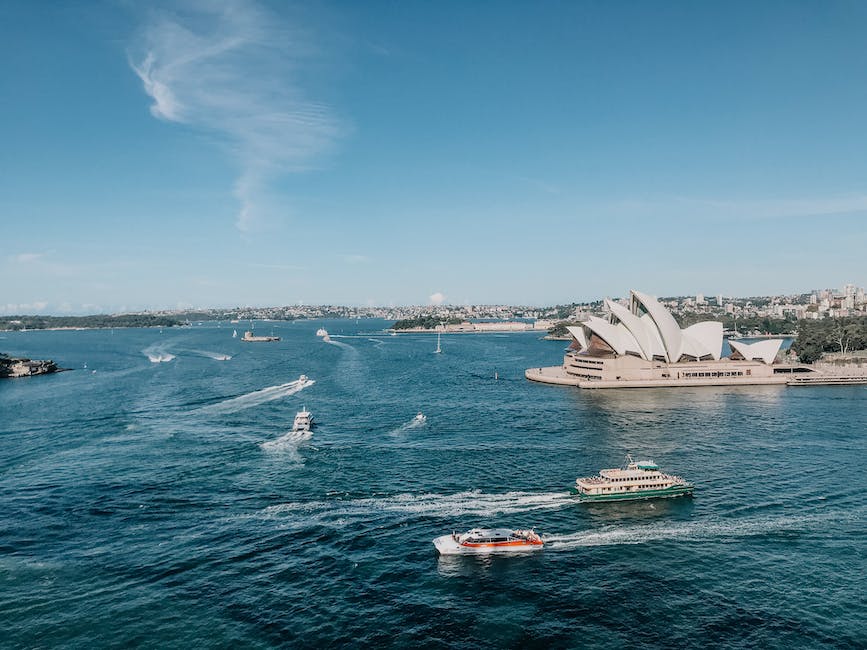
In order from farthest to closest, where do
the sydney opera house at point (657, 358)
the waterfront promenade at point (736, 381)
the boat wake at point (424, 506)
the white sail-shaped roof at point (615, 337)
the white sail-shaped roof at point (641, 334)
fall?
1. the white sail-shaped roof at point (641, 334)
2. the white sail-shaped roof at point (615, 337)
3. the sydney opera house at point (657, 358)
4. the waterfront promenade at point (736, 381)
5. the boat wake at point (424, 506)

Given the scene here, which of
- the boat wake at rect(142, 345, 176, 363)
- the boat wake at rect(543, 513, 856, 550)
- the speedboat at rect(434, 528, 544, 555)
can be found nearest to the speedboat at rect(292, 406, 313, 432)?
the speedboat at rect(434, 528, 544, 555)

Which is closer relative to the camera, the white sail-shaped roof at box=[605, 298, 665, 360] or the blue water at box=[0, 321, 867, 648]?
the blue water at box=[0, 321, 867, 648]

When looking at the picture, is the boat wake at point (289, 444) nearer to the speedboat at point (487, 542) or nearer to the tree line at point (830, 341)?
the speedboat at point (487, 542)

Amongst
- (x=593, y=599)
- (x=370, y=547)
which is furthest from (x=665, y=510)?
(x=370, y=547)

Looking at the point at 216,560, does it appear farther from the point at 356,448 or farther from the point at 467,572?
the point at 356,448

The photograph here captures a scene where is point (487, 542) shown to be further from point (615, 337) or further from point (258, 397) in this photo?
point (615, 337)

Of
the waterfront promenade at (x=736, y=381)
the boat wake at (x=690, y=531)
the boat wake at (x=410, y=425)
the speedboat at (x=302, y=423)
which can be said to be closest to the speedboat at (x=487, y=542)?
the boat wake at (x=690, y=531)

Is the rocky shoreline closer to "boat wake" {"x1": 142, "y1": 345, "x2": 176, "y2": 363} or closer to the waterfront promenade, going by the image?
"boat wake" {"x1": 142, "y1": 345, "x2": 176, "y2": 363}
